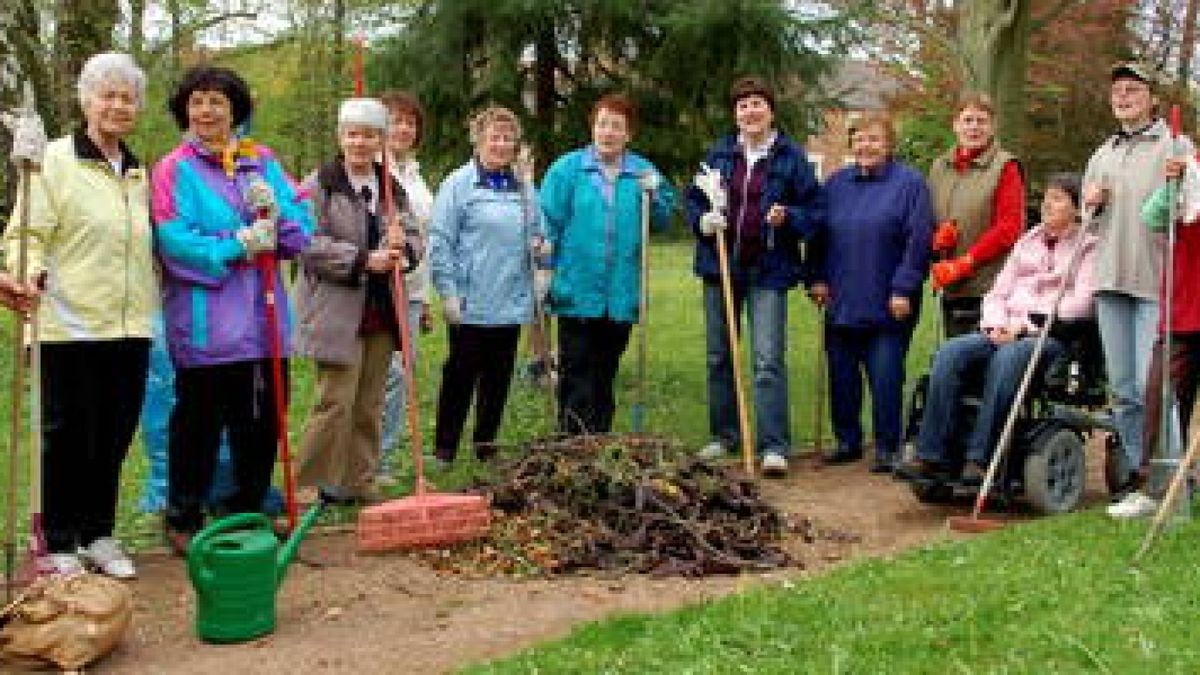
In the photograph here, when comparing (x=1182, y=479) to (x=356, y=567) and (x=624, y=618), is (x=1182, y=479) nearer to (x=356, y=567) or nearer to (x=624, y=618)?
(x=624, y=618)

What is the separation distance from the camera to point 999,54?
12.3 meters

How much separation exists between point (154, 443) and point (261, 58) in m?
20.4

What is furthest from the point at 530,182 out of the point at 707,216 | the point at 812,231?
the point at 812,231

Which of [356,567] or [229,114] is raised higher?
[229,114]

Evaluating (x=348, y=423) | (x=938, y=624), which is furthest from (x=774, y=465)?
(x=938, y=624)

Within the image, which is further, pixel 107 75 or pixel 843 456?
→ pixel 843 456

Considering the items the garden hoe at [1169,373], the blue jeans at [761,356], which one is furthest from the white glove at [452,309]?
the garden hoe at [1169,373]

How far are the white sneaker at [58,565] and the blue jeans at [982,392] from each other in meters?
3.88

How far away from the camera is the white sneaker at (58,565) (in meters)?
5.22

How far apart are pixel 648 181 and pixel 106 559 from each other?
3566mm

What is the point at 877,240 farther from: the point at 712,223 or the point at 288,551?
the point at 288,551

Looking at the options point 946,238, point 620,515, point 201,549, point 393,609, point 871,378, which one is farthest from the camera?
point 871,378

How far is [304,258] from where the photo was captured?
Result: 6.48 meters

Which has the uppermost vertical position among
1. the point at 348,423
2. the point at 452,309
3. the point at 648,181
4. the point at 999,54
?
the point at 999,54
